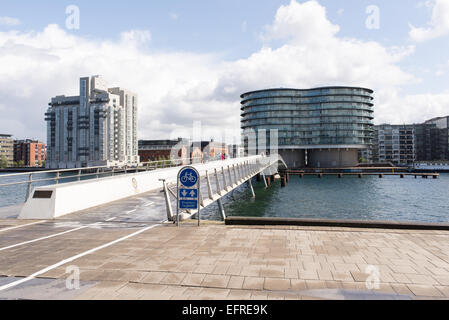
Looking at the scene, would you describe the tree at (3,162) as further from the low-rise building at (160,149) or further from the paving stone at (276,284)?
the paving stone at (276,284)

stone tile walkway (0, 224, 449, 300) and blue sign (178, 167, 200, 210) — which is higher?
blue sign (178, 167, 200, 210)

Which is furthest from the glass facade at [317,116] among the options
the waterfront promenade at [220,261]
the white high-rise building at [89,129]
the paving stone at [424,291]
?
the paving stone at [424,291]

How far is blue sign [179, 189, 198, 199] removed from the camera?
10.4 metres

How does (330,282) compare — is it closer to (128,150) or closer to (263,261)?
(263,261)

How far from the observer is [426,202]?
42.0 m

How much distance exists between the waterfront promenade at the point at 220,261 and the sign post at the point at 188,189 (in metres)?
0.69

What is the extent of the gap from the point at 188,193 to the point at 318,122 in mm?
123229

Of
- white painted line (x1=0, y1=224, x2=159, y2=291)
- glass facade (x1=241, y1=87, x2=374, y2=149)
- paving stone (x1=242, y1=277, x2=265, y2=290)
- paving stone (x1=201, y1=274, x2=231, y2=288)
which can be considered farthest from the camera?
glass facade (x1=241, y1=87, x2=374, y2=149)

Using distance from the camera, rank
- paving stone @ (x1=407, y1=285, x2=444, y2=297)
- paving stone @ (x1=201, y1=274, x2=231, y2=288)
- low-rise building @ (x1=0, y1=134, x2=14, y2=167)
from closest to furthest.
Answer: paving stone @ (x1=407, y1=285, x2=444, y2=297) → paving stone @ (x1=201, y1=274, x2=231, y2=288) → low-rise building @ (x1=0, y1=134, x2=14, y2=167)

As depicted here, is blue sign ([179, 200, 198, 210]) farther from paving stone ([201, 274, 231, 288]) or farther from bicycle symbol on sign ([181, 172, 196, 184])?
paving stone ([201, 274, 231, 288])

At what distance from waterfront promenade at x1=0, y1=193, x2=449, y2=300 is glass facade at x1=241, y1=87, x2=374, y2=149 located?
122 m

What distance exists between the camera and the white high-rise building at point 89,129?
5758 inches
